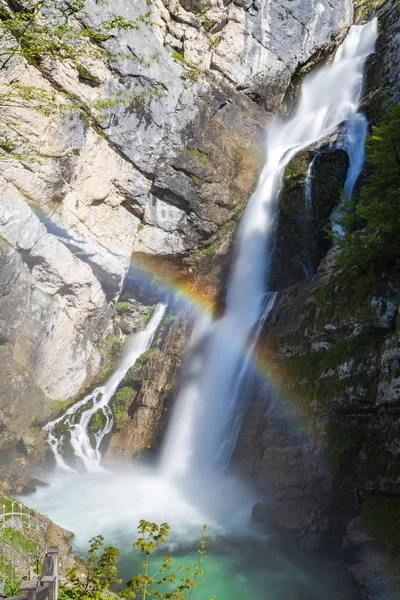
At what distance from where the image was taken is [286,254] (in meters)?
20.7

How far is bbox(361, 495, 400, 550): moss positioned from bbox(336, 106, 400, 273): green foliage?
598cm

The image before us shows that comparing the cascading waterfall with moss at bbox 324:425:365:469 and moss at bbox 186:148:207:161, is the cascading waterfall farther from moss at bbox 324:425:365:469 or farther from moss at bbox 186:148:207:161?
moss at bbox 324:425:365:469

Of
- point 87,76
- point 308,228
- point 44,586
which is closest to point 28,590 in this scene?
A: point 44,586

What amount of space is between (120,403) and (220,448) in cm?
609

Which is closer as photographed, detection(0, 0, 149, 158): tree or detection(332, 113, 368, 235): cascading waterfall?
detection(0, 0, 149, 158): tree

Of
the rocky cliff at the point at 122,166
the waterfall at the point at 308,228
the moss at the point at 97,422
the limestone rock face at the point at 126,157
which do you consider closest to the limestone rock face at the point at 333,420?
the waterfall at the point at 308,228

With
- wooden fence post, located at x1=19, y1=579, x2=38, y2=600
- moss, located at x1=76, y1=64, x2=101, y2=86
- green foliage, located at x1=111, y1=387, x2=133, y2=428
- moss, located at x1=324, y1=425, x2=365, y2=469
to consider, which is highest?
moss, located at x1=76, y1=64, x2=101, y2=86

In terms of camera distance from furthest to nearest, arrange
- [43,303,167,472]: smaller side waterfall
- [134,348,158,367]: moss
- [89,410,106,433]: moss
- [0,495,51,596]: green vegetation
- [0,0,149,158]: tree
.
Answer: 1. [134,348,158,367]: moss
2. [89,410,106,433]: moss
3. [43,303,167,472]: smaller side waterfall
4. [0,0,149,158]: tree
5. [0,495,51,596]: green vegetation

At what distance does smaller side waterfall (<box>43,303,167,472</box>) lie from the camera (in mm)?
18000

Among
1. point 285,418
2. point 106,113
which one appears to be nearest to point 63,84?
point 106,113

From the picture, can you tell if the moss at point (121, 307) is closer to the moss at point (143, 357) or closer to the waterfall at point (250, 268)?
the moss at point (143, 357)

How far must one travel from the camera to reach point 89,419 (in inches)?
762

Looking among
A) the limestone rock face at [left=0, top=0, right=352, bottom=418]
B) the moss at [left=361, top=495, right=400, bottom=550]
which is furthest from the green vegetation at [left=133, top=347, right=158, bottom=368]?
the moss at [left=361, top=495, right=400, bottom=550]

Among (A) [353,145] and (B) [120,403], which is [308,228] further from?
(B) [120,403]
